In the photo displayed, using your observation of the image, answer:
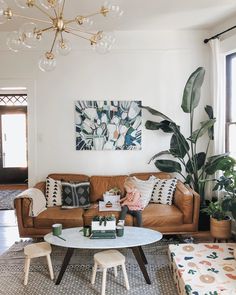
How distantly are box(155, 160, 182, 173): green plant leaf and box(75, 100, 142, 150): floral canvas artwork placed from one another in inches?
20.9

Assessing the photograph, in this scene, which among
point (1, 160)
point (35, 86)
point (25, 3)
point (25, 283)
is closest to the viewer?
point (25, 3)

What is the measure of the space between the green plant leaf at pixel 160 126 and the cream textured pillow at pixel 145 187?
0.71 metres

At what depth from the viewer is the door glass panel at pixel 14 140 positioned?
7.78 metres

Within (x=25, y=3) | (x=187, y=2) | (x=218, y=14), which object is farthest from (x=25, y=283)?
(x=218, y=14)

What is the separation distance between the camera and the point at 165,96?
4.44 meters

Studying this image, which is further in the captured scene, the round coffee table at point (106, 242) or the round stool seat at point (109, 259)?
the round coffee table at point (106, 242)

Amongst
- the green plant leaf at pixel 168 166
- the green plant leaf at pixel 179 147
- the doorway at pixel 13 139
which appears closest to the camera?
the green plant leaf at pixel 179 147

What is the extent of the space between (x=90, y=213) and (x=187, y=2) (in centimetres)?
271

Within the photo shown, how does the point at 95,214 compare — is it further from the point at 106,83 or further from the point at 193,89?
the point at 193,89

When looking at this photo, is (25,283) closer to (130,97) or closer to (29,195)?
(29,195)

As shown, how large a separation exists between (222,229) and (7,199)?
175 inches

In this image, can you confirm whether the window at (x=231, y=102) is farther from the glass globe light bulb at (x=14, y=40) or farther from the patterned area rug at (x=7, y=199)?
the patterned area rug at (x=7, y=199)

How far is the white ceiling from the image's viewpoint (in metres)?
3.32

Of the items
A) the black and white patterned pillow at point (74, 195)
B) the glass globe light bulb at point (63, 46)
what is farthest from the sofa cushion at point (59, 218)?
the glass globe light bulb at point (63, 46)
